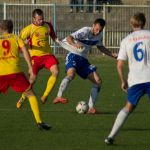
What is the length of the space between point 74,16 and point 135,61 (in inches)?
993

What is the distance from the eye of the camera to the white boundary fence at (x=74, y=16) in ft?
116

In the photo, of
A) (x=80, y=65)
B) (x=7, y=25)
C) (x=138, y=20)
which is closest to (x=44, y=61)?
(x=80, y=65)

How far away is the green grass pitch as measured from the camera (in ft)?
37.0

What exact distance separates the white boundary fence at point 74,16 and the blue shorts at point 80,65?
19.3m

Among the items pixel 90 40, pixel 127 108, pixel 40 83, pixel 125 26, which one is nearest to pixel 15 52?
pixel 127 108

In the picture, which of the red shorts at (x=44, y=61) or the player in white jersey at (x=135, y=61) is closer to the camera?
the player in white jersey at (x=135, y=61)

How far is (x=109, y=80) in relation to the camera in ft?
73.9

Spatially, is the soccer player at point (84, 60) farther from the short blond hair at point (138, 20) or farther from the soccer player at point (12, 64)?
the short blond hair at point (138, 20)

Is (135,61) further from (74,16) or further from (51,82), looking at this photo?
(74,16)

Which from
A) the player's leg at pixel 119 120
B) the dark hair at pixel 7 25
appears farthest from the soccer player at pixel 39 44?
the player's leg at pixel 119 120

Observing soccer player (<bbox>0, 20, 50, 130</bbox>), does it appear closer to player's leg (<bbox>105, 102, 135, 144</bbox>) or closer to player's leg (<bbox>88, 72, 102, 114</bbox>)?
player's leg (<bbox>105, 102, 135, 144</bbox>)

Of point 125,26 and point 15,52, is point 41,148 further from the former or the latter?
point 125,26

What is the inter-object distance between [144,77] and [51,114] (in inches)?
160

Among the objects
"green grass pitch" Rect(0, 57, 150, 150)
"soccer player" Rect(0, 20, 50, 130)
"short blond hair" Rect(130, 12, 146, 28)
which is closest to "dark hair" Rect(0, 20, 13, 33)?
"soccer player" Rect(0, 20, 50, 130)
